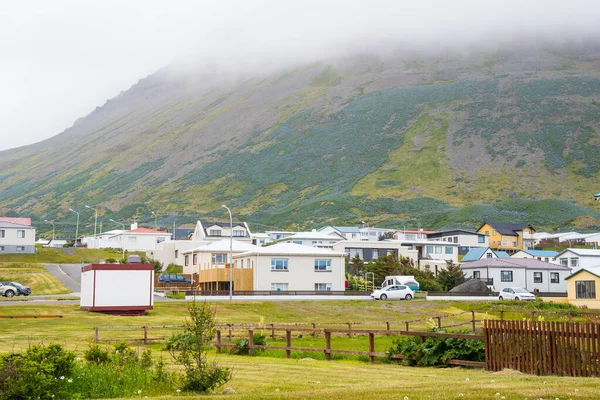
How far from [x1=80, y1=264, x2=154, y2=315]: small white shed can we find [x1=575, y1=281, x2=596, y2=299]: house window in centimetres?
Result: 3827

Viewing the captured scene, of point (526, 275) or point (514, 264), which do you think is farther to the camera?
point (526, 275)

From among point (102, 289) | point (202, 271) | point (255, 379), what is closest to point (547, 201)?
point (202, 271)

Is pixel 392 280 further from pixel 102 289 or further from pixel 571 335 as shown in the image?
pixel 571 335

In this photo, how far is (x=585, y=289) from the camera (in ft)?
214

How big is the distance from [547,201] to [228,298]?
5779 inches

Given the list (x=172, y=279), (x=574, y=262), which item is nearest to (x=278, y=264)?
(x=172, y=279)

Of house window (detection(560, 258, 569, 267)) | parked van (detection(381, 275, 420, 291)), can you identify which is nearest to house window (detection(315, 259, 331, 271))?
parked van (detection(381, 275, 420, 291))

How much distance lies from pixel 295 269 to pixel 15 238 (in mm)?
51993

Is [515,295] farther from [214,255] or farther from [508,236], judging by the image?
[508,236]

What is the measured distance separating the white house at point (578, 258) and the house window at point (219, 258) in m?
42.3

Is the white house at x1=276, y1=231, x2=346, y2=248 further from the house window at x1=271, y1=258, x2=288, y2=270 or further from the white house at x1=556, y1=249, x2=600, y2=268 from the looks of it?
the house window at x1=271, y1=258, x2=288, y2=270

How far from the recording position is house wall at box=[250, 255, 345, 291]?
74.5 metres

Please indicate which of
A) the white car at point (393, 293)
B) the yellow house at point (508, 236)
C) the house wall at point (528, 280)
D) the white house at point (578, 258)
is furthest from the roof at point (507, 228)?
the white car at point (393, 293)

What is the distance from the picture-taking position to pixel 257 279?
74438 millimetres
